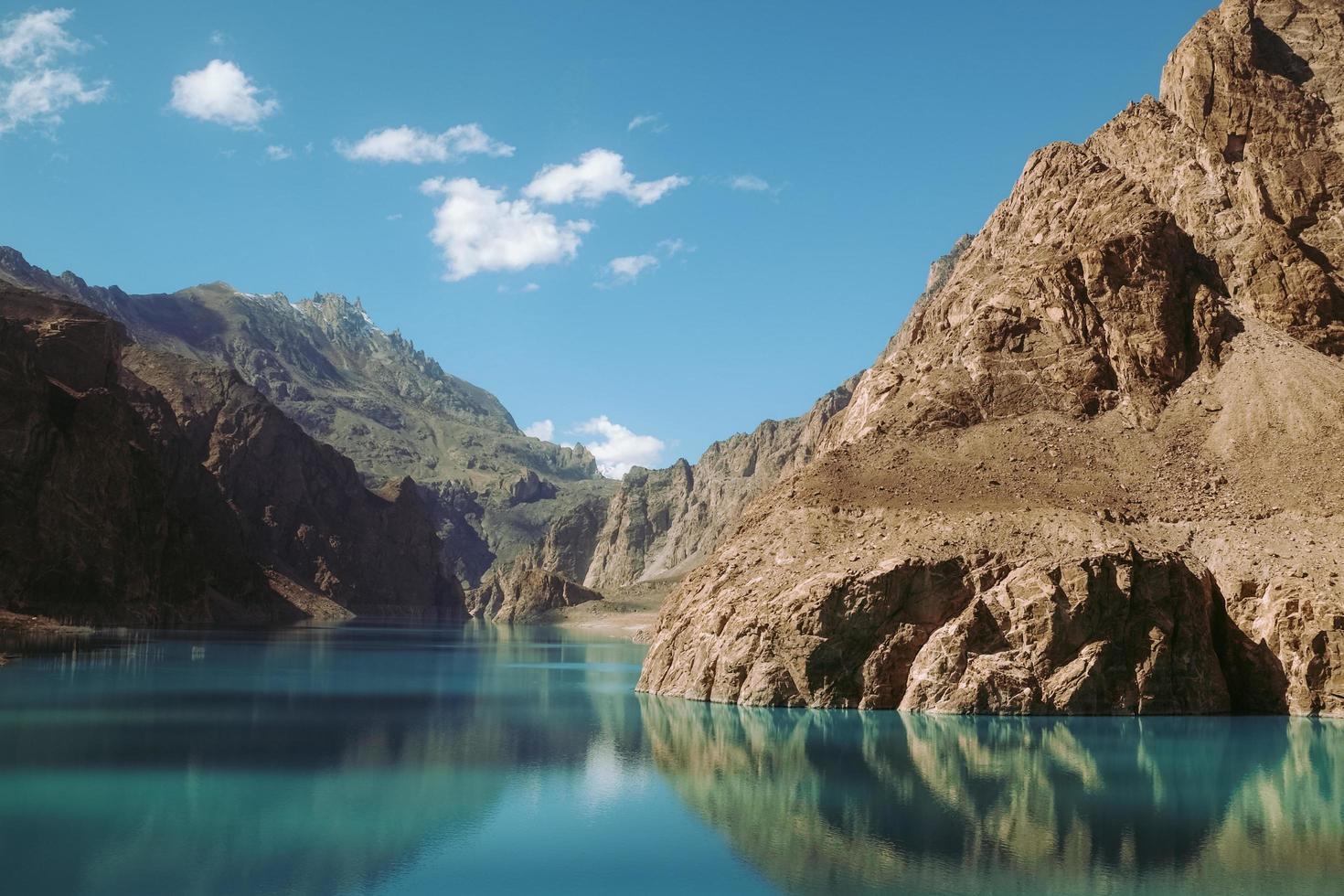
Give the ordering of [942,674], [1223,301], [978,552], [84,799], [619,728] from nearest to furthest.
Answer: [84,799] < [619,728] < [942,674] < [978,552] < [1223,301]

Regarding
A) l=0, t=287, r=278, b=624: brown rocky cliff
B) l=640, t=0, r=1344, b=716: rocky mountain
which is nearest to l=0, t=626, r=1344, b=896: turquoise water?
→ l=640, t=0, r=1344, b=716: rocky mountain

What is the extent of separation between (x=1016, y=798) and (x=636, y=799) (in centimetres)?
Answer: 1174

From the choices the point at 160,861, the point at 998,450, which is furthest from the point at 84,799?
the point at 998,450

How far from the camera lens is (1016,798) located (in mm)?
36062

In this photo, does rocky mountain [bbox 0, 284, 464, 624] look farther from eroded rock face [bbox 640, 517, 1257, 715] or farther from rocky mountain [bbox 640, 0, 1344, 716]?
eroded rock face [bbox 640, 517, 1257, 715]

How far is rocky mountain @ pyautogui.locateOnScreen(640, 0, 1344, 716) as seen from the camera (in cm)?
5894

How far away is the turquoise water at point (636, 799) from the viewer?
85.7 feet

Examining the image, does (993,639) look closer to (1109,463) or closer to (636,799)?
(1109,463)

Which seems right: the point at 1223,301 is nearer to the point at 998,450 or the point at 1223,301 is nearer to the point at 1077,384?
the point at 1077,384

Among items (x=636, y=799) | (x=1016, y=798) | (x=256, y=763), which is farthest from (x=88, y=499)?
(x=1016, y=798)

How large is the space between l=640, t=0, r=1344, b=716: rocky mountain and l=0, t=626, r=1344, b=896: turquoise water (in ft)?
12.5

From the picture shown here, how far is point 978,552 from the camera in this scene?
204 ft

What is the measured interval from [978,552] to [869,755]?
20.6 m

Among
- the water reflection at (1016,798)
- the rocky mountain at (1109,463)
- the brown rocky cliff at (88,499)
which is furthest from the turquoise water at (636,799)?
the brown rocky cliff at (88,499)
